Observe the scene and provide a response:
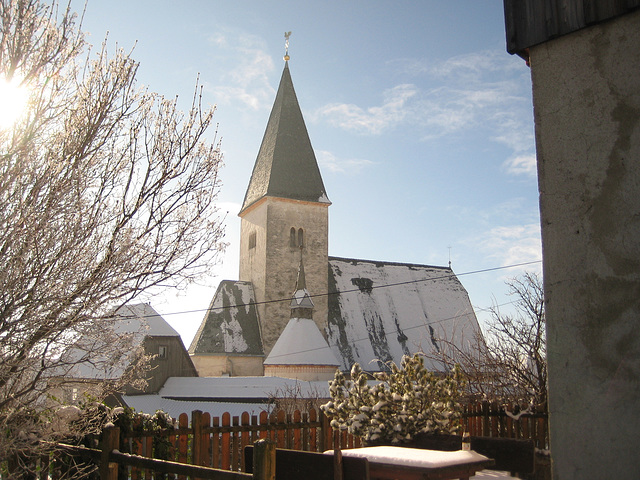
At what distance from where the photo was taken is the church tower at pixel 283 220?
34.1 m

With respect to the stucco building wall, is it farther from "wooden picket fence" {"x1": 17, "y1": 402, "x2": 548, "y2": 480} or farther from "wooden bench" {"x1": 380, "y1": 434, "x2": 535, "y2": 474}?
"wooden picket fence" {"x1": 17, "y1": 402, "x2": 548, "y2": 480}

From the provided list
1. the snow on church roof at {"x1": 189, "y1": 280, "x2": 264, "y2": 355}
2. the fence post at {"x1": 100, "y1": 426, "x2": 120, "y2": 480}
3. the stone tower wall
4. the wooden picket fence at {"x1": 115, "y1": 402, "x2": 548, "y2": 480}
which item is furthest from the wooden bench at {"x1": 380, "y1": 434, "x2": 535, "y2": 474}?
the stone tower wall

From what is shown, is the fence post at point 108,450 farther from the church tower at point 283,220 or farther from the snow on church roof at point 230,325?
the church tower at point 283,220

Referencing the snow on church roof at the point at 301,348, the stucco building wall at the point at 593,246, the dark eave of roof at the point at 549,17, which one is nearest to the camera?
the stucco building wall at the point at 593,246

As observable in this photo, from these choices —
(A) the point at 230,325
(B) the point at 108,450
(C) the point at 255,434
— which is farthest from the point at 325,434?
(A) the point at 230,325

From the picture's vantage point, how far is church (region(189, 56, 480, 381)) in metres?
32.1

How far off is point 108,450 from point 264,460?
2300 millimetres

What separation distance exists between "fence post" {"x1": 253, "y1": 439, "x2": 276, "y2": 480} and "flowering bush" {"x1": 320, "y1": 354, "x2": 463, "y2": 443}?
3.28 m

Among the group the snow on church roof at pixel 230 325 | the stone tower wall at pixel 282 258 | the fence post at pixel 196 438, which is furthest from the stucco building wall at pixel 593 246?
the stone tower wall at pixel 282 258

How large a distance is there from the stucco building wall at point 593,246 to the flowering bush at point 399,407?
12.3 feet

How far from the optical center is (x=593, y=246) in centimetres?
347

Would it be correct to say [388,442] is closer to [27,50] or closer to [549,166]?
[549,166]

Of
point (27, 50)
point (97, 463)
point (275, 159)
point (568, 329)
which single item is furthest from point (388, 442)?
point (275, 159)

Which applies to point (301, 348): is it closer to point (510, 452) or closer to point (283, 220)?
point (283, 220)
